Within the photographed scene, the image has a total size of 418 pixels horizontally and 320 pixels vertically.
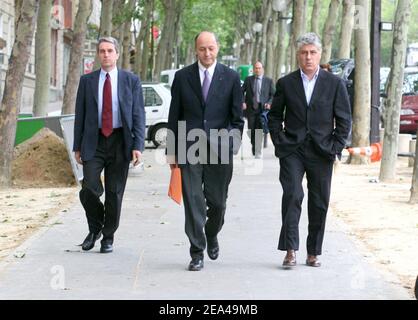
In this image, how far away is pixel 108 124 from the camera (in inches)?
369

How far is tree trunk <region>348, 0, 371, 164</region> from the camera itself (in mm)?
20578

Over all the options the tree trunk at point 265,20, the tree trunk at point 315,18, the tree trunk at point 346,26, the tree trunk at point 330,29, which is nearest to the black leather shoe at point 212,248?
the tree trunk at point 346,26

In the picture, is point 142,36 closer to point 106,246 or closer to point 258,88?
point 258,88

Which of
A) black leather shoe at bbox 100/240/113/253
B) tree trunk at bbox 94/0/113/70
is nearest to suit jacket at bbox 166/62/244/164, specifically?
black leather shoe at bbox 100/240/113/253

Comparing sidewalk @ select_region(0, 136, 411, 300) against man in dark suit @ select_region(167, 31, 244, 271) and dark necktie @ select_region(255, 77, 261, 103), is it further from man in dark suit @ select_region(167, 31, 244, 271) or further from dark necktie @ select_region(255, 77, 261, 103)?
dark necktie @ select_region(255, 77, 261, 103)

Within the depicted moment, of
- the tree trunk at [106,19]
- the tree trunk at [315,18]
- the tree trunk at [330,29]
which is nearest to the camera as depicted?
the tree trunk at [106,19]

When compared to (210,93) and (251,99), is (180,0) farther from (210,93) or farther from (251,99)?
(210,93)

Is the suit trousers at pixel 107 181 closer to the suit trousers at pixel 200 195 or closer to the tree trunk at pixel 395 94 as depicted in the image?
the suit trousers at pixel 200 195

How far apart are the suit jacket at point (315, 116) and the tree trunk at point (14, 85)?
787cm

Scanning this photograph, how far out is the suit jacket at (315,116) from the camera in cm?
866

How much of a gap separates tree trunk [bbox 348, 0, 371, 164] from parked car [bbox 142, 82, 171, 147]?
22.2ft

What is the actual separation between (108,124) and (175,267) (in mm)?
1419
